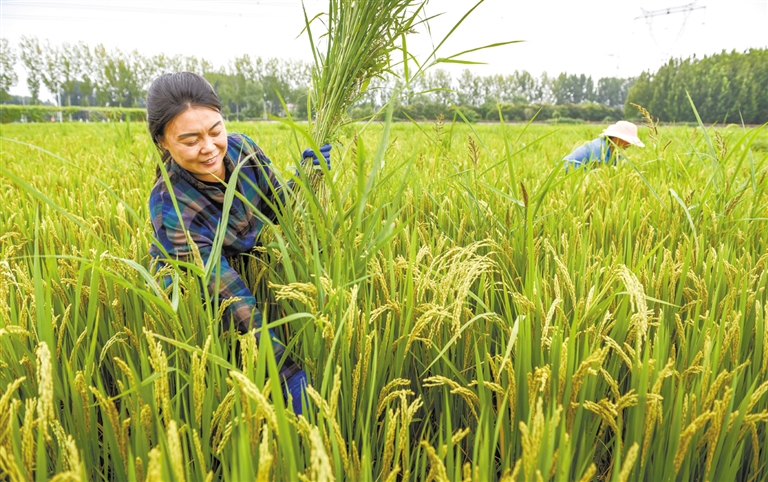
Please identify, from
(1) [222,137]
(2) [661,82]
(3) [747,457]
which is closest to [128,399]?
(1) [222,137]

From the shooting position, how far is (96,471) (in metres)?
0.73

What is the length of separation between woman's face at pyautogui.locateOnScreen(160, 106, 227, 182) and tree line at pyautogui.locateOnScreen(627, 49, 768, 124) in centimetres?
4278

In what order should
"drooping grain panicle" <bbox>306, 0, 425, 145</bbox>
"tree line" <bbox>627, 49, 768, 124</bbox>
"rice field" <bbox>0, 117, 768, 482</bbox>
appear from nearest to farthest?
"rice field" <bbox>0, 117, 768, 482</bbox> < "drooping grain panicle" <bbox>306, 0, 425, 145</bbox> < "tree line" <bbox>627, 49, 768, 124</bbox>

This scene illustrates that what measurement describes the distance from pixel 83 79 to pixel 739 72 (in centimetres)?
6952

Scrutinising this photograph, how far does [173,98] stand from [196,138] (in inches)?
5.8

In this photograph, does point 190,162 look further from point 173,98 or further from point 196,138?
point 173,98

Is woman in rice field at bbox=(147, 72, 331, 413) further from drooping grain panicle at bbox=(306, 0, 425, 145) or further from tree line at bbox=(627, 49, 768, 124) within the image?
tree line at bbox=(627, 49, 768, 124)

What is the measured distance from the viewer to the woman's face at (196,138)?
4.76 feet

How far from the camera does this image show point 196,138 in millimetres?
1475

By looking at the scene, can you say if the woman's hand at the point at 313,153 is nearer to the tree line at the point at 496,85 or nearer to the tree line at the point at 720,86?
the tree line at the point at 496,85

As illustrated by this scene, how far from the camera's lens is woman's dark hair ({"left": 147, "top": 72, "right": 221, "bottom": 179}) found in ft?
4.76

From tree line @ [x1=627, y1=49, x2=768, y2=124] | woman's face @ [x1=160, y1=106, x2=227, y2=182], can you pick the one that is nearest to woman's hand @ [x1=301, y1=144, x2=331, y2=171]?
woman's face @ [x1=160, y1=106, x2=227, y2=182]

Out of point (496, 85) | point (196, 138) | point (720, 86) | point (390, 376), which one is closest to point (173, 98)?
point (196, 138)

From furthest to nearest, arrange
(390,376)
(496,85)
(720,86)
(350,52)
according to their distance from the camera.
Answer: (496,85) < (720,86) < (350,52) < (390,376)
